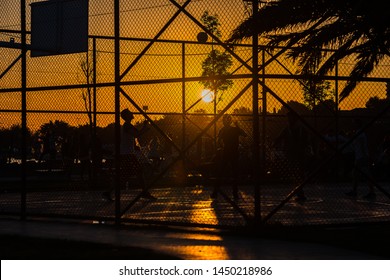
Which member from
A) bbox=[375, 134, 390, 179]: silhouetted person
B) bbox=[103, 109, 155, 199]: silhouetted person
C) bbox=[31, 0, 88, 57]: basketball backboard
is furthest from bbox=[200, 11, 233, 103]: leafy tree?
bbox=[103, 109, 155, 199]: silhouetted person

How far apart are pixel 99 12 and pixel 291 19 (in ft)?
11.1

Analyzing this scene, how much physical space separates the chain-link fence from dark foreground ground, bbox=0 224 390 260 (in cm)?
54

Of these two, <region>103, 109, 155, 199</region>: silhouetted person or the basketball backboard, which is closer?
<region>103, 109, 155, 199</region>: silhouetted person

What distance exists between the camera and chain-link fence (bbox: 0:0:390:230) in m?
14.0

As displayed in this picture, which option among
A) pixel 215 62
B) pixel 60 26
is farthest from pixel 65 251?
pixel 215 62

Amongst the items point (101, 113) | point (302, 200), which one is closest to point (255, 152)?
point (302, 200)

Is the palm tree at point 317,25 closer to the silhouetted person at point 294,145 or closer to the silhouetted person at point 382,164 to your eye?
the silhouetted person at point 294,145

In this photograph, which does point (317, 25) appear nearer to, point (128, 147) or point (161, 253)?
point (128, 147)

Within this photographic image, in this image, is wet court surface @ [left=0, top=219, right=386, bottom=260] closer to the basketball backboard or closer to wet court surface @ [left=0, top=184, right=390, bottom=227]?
wet court surface @ [left=0, top=184, right=390, bottom=227]
